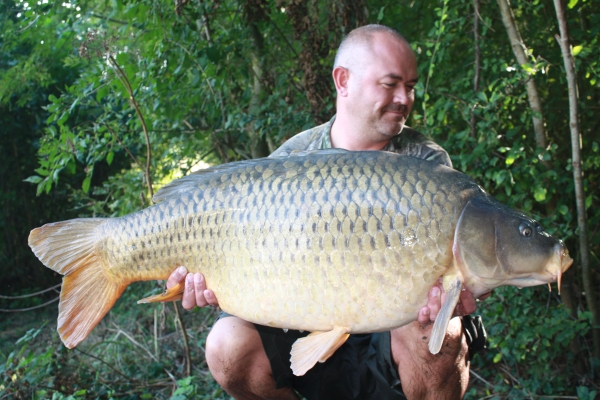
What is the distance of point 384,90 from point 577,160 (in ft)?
2.84

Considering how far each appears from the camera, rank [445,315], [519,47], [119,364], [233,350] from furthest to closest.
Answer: [119,364], [519,47], [233,350], [445,315]

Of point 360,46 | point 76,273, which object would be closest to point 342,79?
point 360,46

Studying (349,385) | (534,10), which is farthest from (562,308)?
(534,10)

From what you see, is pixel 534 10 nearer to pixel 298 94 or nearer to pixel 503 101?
pixel 503 101

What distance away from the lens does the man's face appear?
189 cm

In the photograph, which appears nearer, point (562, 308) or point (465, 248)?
point (465, 248)

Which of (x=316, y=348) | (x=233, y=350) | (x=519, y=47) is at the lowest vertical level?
(x=233, y=350)

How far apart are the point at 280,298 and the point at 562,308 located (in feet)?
5.02

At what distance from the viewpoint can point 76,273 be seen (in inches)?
63.0

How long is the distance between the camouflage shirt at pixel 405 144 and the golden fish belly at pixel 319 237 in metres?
0.42

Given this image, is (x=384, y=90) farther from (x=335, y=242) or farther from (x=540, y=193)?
(x=540, y=193)

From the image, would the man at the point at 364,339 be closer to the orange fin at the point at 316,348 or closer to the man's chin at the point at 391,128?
the man's chin at the point at 391,128

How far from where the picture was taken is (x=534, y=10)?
8.58 ft

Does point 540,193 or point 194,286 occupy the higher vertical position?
point 194,286
